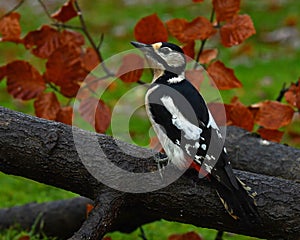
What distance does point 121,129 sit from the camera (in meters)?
6.18

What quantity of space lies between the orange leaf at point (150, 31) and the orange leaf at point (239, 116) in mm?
538

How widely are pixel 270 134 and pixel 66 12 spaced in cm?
137

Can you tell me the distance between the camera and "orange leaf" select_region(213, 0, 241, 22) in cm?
356

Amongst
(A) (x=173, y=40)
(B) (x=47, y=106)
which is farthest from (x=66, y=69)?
(A) (x=173, y=40)

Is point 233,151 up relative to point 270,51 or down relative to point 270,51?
up

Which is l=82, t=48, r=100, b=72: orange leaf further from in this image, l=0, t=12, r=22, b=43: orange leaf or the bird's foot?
the bird's foot

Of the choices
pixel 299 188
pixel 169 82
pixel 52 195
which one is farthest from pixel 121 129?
pixel 299 188

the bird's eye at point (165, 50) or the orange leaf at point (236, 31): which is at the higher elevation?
the bird's eye at point (165, 50)

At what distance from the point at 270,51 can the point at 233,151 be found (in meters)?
5.35

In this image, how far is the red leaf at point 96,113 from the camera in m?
3.59

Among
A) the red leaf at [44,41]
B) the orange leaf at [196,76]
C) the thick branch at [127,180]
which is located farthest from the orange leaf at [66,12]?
the thick branch at [127,180]

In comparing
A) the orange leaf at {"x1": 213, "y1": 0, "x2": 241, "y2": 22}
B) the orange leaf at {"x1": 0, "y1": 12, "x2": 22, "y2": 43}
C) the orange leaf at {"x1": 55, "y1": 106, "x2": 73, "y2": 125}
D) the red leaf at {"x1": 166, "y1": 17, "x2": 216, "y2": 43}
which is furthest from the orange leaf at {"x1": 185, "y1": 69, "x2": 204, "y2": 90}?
the orange leaf at {"x1": 0, "y1": 12, "x2": 22, "y2": 43}

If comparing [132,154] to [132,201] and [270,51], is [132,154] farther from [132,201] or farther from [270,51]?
[270,51]

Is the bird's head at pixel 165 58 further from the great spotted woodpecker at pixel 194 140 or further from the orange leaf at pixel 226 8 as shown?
the orange leaf at pixel 226 8
